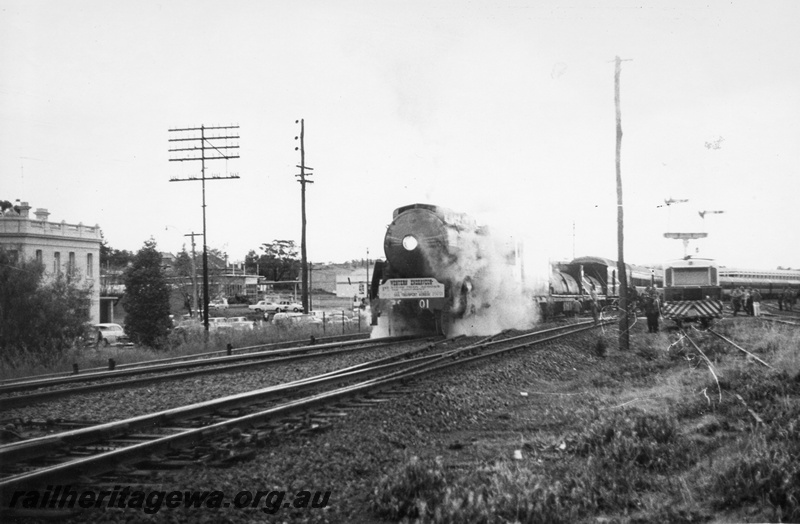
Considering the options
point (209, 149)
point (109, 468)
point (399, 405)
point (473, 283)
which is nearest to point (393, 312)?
point (473, 283)

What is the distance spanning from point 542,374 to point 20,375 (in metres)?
10.5

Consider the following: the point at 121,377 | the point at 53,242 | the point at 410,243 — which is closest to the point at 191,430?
the point at 121,377

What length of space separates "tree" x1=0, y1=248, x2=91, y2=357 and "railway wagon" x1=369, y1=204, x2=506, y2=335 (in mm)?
10221

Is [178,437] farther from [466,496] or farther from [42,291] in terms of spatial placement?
[42,291]

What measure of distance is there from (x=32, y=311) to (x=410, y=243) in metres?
12.9

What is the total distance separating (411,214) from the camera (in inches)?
683

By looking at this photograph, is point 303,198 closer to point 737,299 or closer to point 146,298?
point 146,298

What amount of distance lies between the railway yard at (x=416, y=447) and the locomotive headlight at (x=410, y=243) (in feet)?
21.5

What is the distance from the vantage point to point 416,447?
6.42 m

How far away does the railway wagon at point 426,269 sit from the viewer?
669 inches

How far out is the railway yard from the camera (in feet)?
14.5

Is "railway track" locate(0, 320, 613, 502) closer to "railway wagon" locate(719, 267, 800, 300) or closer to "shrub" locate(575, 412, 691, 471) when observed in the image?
"shrub" locate(575, 412, 691, 471)

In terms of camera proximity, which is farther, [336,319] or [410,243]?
[336,319]

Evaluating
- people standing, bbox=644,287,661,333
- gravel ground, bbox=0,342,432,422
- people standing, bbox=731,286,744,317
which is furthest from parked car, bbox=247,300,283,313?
gravel ground, bbox=0,342,432,422
